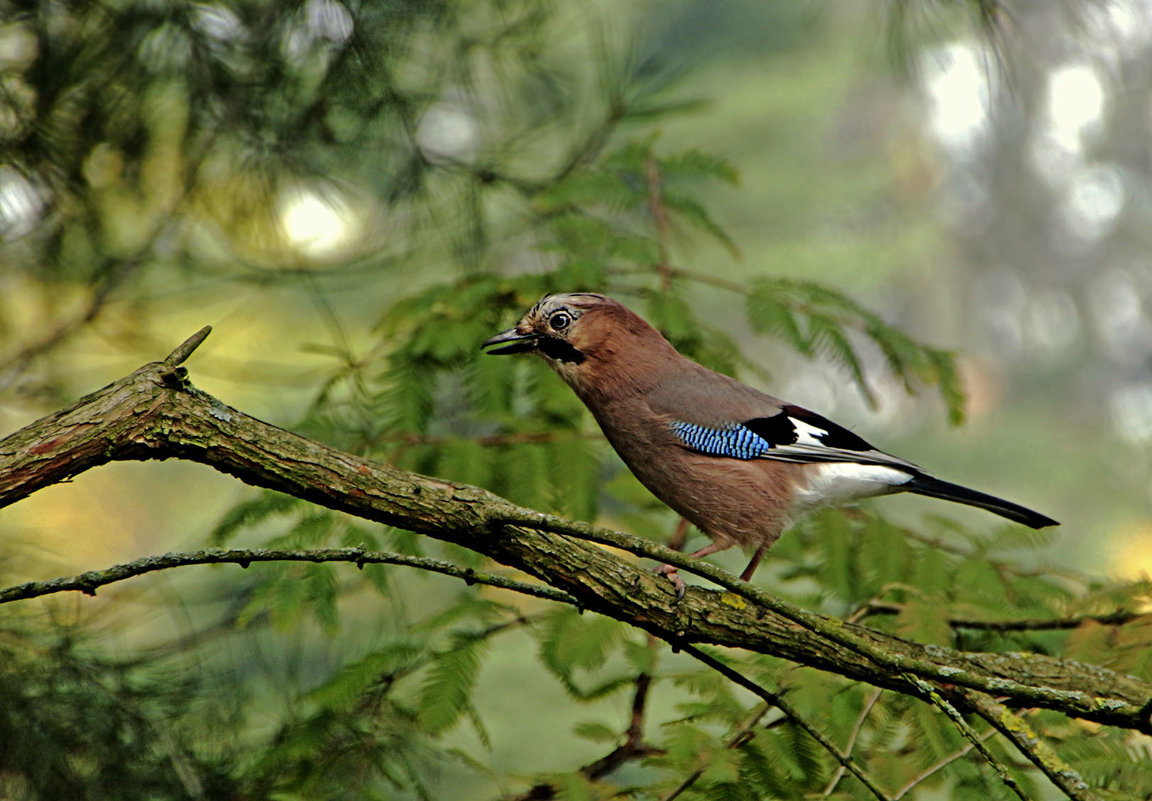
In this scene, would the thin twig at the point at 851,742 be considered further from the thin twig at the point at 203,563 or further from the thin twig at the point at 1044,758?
the thin twig at the point at 203,563

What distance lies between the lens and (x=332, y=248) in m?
6.38

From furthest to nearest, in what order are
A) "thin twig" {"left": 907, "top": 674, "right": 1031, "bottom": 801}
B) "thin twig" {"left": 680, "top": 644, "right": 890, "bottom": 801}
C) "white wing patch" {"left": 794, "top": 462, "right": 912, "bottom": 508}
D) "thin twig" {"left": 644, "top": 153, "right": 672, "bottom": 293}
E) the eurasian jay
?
1. "thin twig" {"left": 644, "top": 153, "right": 672, "bottom": 293}
2. "white wing patch" {"left": 794, "top": 462, "right": 912, "bottom": 508}
3. the eurasian jay
4. "thin twig" {"left": 680, "top": 644, "right": 890, "bottom": 801}
5. "thin twig" {"left": 907, "top": 674, "right": 1031, "bottom": 801}

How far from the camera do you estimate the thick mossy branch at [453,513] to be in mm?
1915

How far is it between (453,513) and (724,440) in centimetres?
131

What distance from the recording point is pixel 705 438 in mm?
3193

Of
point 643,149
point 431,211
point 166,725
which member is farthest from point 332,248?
point 166,725

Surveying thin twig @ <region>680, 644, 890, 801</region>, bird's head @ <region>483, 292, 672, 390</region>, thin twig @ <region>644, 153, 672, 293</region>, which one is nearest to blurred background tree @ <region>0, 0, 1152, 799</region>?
thin twig @ <region>644, 153, 672, 293</region>

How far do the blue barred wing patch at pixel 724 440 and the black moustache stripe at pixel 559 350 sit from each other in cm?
36

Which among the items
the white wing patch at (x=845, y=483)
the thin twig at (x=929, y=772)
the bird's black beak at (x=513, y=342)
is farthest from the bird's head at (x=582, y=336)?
the thin twig at (x=929, y=772)

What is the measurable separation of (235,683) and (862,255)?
19058mm

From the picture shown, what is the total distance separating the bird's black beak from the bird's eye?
0.20 feet

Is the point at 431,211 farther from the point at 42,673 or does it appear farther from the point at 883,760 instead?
the point at 883,760

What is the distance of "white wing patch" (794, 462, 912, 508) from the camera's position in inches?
129

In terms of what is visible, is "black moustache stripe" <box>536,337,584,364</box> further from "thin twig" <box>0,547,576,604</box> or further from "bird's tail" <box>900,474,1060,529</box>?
"thin twig" <box>0,547,576,604</box>
